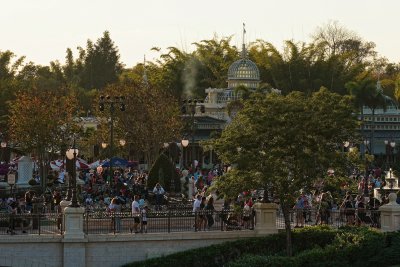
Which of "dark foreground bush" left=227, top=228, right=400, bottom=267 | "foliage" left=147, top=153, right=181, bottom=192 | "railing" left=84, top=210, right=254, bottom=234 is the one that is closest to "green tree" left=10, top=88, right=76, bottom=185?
"foliage" left=147, top=153, right=181, bottom=192

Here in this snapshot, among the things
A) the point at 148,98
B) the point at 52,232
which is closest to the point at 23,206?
the point at 52,232

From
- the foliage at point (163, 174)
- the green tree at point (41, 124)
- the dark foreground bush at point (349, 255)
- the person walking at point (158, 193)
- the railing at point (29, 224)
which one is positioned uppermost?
the green tree at point (41, 124)

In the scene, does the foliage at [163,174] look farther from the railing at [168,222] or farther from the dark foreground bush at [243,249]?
the dark foreground bush at [243,249]

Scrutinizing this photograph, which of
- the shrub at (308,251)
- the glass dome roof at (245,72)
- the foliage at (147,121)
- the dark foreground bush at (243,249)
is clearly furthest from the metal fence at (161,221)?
the glass dome roof at (245,72)

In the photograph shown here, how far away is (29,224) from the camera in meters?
42.4

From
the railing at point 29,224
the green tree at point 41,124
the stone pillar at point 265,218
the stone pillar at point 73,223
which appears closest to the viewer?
the stone pillar at point 73,223

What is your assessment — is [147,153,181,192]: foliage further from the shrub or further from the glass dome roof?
the glass dome roof

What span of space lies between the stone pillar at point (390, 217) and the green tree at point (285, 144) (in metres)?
2.43

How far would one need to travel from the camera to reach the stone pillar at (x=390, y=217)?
4262cm

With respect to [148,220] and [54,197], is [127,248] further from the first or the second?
[54,197]

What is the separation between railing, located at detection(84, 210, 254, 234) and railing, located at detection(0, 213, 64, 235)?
116 centimetres

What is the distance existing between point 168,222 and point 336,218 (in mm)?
7321

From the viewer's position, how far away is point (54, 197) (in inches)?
1914

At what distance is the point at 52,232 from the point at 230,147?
755 cm
